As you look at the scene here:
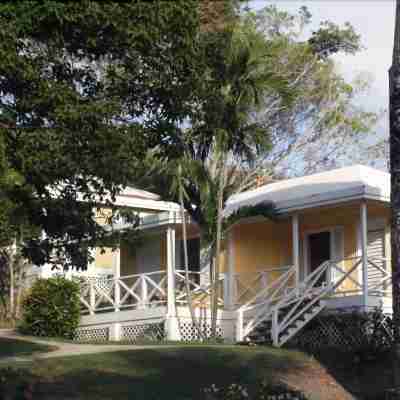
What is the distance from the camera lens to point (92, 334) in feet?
77.7

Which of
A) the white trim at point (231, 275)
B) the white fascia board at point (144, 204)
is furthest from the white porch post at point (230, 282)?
the white fascia board at point (144, 204)

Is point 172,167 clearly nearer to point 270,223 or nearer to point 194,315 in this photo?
point 194,315

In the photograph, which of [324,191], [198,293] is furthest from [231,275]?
[324,191]

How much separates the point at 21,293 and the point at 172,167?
7.83 meters

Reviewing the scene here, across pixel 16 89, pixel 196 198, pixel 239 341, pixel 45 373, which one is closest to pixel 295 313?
pixel 239 341

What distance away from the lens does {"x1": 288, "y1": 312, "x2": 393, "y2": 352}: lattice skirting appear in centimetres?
1845

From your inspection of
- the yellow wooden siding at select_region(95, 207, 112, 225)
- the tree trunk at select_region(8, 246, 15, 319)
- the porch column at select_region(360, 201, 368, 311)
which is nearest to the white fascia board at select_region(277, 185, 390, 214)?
the porch column at select_region(360, 201, 368, 311)

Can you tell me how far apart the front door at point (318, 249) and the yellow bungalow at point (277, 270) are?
2cm

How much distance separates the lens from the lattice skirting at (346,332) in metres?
18.4

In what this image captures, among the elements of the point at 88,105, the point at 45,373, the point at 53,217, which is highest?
the point at 88,105

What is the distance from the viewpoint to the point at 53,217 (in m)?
12.2

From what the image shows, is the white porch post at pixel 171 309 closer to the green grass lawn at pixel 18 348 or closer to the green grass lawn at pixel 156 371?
the green grass lawn at pixel 18 348

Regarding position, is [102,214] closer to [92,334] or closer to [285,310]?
[285,310]

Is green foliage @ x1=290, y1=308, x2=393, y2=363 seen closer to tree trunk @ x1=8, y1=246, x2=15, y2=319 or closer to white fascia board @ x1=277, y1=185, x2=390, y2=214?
white fascia board @ x1=277, y1=185, x2=390, y2=214
